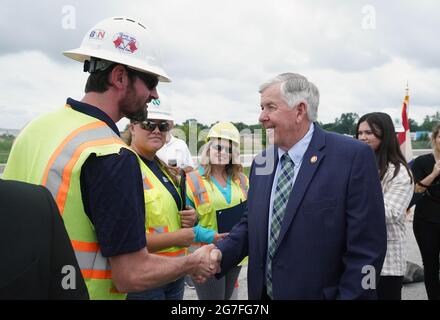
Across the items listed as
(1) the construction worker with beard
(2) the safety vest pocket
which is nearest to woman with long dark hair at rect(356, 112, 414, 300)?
(2) the safety vest pocket

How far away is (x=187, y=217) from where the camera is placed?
10.0 ft

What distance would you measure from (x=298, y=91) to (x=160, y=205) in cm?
125

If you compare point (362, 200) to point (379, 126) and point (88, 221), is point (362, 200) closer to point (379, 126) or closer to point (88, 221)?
point (88, 221)

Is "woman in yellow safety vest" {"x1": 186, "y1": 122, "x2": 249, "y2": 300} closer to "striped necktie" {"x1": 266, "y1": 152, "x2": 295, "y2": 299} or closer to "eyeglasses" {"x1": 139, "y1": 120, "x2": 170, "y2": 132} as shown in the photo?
"eyeglasses" {"x1": 139, "y1": 120, "x2": 170, "y2": 132}

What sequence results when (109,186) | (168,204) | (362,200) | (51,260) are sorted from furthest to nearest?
1. (168,204)
2. (362,200)
3. (109,186)
4. (51,260)

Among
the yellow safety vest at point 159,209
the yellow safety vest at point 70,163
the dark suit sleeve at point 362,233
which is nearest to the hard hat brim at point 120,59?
the yellow safety vest at point 70,163

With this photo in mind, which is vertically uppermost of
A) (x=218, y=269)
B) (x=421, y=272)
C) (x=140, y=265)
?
(x=140, y=265)

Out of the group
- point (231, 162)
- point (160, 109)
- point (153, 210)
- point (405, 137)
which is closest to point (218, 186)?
point (231, 162)

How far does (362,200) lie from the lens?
2111mm

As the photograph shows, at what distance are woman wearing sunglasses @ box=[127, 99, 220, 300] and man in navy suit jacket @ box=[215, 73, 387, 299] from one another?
0.76 metres

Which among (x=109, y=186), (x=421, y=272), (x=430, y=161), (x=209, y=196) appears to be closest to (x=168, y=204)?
(x=209, y=196)

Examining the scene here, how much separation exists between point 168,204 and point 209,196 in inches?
42.2

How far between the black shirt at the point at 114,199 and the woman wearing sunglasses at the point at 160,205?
108 centimetres

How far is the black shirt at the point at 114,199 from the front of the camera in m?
1.66
